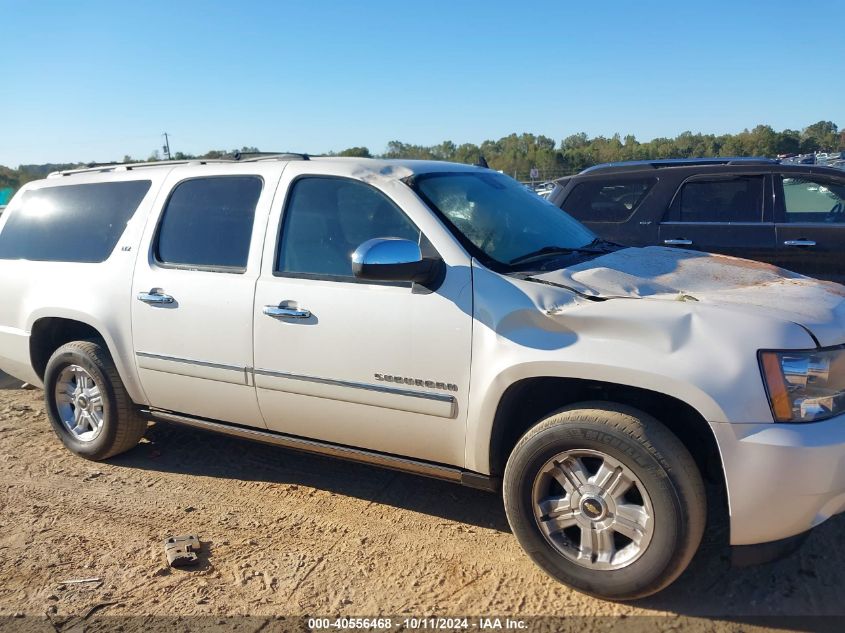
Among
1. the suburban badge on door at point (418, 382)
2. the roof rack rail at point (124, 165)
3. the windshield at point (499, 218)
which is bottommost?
the suburban badge on door at point (418, 382)

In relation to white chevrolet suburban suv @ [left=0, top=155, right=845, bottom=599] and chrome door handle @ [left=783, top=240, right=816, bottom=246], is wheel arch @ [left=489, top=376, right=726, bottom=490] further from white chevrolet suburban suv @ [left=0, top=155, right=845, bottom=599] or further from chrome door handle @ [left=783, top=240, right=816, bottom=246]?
chrome door handle @ [left=783, top=240, right=816, bottom=246]

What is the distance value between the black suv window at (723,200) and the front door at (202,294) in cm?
432

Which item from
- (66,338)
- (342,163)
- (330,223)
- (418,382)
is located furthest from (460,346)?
(66,338)

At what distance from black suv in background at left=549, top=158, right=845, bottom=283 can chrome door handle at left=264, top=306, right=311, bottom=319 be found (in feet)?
13.7

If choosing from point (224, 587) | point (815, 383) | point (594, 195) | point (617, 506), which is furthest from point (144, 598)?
point (594, 195)

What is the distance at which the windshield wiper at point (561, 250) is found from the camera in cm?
354

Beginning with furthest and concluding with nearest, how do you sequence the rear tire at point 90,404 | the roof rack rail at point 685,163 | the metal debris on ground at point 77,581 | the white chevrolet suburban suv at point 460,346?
the roof rack rail at point 685,163
the rear tire at point 90,404
the metal debris on ground at point 77,581
the white chevrolet suburban suv at point 460,346

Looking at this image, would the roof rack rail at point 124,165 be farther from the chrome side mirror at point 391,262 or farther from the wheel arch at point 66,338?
the chrome side mirror at point 391,262

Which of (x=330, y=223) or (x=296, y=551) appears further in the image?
(x=330, y=223)

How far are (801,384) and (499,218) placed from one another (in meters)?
1.71

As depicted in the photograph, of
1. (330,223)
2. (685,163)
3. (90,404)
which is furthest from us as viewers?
(685,163)

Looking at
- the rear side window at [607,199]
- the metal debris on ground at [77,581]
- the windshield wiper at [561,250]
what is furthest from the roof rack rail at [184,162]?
the rear side window at [607,199]

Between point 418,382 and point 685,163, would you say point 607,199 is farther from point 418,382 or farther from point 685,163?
point 418,382

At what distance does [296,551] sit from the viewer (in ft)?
11.5
